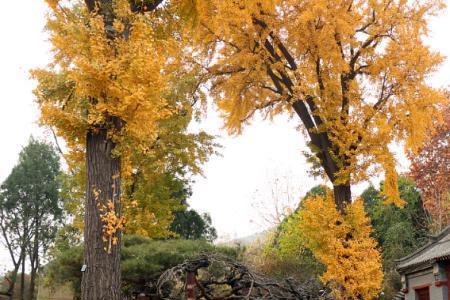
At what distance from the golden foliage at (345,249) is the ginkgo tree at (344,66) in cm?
56

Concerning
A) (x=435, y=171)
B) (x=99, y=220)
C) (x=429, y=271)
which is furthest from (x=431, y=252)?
(x=99, y=220)

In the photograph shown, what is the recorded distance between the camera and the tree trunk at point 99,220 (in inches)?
271

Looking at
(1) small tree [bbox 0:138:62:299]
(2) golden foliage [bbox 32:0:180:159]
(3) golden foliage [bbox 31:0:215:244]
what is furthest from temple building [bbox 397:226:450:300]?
(1) small tree [bbox 0:138:62:299]

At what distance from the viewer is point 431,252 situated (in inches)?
731

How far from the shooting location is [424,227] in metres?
25.8

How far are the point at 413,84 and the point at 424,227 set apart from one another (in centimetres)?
1414

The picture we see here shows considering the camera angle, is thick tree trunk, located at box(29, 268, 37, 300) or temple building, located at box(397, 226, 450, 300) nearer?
temple building, located at box(397, 226, 450, 300)

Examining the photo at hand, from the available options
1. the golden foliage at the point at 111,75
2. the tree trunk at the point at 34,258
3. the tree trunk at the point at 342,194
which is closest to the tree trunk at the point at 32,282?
the tree trunk at the point at 34,258

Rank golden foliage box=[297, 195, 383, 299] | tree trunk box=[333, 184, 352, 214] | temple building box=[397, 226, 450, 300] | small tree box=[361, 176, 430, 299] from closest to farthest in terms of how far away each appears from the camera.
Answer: golden foliage box=[297, 195, 383, 299] → tree trunk box=[333, 184, 352, 214] → temple building box=[397, 226, 450, 300] → small tree box=[361, 176, 430, 299]

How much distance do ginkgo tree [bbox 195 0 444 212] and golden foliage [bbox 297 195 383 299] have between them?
56 centimetres

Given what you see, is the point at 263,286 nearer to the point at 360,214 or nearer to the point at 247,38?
the point at 360,214

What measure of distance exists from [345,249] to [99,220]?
25.4 feet

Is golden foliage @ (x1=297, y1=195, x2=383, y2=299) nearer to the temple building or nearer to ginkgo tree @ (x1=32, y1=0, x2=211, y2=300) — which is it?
the temple building

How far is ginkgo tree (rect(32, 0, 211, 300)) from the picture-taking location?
22.8ft
